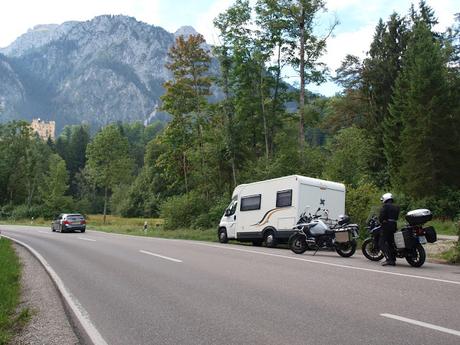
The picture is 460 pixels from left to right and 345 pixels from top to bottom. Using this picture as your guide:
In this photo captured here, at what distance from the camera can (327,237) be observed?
49.3 ft

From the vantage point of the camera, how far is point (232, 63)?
34.3 m

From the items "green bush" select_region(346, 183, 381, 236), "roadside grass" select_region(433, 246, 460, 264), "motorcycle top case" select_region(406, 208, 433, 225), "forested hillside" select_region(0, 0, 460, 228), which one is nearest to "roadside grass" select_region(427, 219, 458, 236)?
"forested hillside" select_region(0, 0, 460, 228)

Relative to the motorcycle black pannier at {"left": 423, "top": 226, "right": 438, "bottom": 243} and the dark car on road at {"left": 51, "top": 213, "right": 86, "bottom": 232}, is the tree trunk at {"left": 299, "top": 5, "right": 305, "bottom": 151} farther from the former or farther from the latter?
the dark car on road at {"left": 51, "top": 213, "right": 86, "bottom": 232}

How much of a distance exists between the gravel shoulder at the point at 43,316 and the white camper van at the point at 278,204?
9594mm

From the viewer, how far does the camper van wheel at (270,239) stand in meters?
18.7

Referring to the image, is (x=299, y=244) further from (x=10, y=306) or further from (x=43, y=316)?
(x=43, y=316)

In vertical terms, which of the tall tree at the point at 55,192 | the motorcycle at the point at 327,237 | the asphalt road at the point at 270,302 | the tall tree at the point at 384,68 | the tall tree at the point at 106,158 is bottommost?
the asphalt road at the point at 270,302

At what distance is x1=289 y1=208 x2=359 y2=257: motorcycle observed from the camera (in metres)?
14.2

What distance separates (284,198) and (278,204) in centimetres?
45

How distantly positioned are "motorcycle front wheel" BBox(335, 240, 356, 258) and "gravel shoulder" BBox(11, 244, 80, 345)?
853 cm

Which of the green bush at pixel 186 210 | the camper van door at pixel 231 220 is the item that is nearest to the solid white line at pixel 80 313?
the camper van door at pixel 231 220

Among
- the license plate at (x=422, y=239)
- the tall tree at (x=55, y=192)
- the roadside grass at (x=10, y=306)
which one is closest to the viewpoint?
the roadside grass at (x=10, y=306)

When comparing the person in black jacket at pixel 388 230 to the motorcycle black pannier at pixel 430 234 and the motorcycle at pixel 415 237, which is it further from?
the motorcycle black pannier at pixel 430 234

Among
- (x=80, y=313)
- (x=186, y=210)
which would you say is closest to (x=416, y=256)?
(x=80, y=313)
